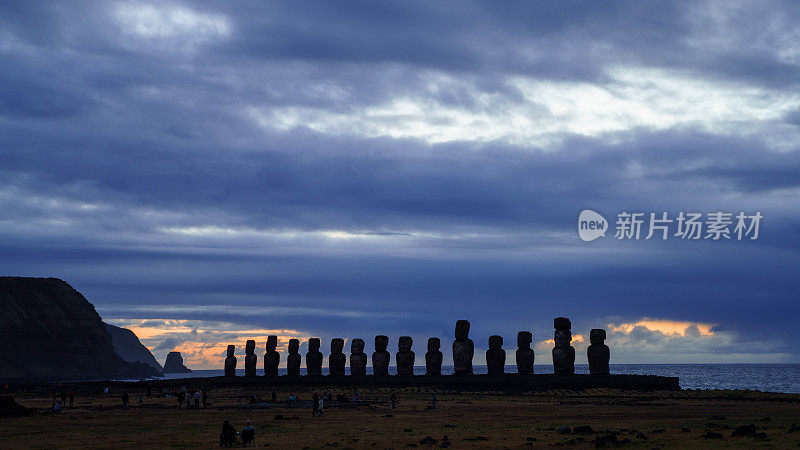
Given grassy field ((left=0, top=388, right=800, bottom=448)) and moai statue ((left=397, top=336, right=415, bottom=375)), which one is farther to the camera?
moai statue ((left=397, top=336, right=415, bottom=375))

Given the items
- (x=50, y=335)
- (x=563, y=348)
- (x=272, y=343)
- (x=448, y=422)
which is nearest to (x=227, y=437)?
(x=448, y=422)

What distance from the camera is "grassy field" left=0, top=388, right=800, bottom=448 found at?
30.6 metres

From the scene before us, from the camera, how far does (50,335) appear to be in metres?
170

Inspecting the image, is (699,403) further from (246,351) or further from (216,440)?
(246,351)

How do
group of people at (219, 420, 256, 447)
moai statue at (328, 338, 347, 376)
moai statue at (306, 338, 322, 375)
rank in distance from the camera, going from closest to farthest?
1. group of people at (219, 420, 256, 447)
2. moai statue at (328, 338, 347, 376)
3. moai statue at (306, 338, 322, 375)

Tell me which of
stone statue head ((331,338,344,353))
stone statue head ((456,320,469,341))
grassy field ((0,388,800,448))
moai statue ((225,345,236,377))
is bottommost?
grassy field ((0,388,800,448))

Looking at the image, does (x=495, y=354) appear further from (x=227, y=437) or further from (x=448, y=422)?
(x=227, y=437)

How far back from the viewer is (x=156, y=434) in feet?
119

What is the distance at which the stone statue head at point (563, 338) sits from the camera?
71256 mm

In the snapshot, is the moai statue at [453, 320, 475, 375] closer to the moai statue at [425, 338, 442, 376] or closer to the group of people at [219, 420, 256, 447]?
the moai statue at [425, 338, 442, 376]

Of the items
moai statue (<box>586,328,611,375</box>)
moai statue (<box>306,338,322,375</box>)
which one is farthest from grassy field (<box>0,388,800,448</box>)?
moai statue (<box>306,338,322,375</box>)

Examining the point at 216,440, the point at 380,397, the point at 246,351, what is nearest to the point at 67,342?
the point at 246,351

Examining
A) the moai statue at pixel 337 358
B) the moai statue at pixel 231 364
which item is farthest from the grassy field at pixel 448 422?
the moai statue at pixel 231 364

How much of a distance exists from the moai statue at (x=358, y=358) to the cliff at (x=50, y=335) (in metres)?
93.5
